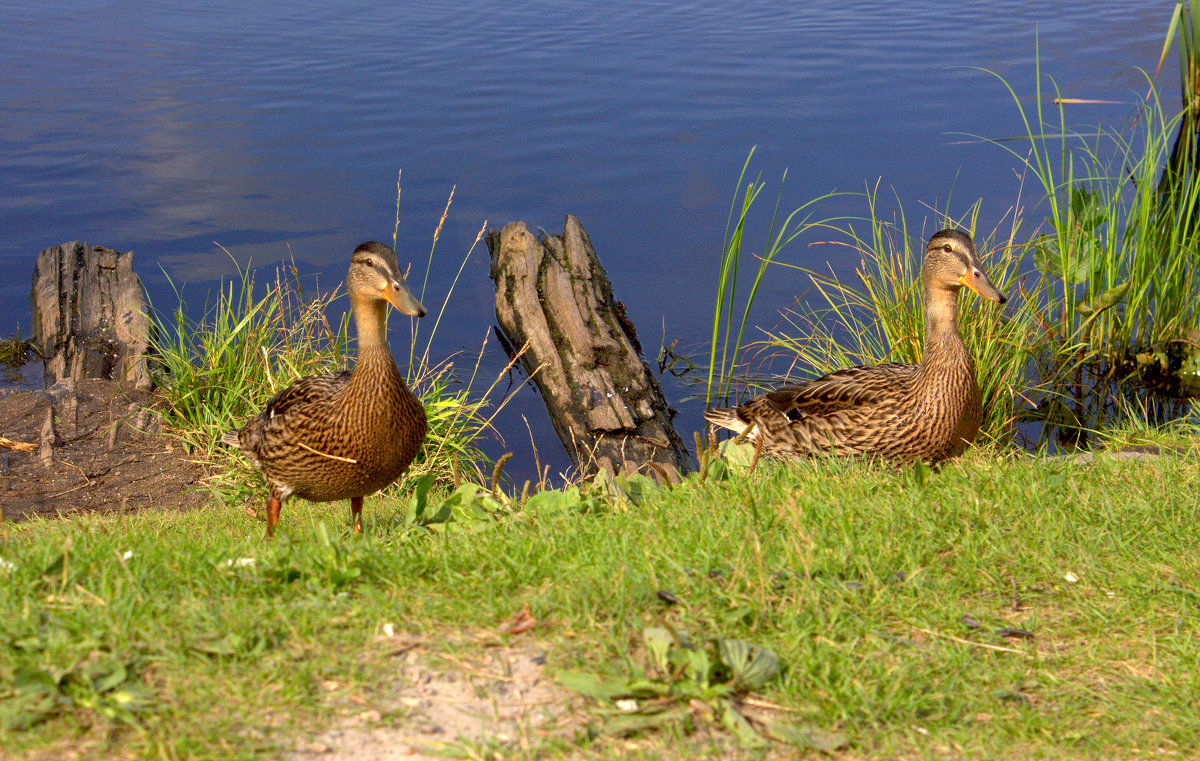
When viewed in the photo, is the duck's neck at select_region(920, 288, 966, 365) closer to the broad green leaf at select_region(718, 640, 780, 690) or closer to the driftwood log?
the driftwood log

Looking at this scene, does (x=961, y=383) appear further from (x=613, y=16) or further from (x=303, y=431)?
(x=613, y=16)

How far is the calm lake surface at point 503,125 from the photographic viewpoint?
36.1 feet

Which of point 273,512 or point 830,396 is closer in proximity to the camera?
point 273,512

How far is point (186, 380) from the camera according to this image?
761 cm

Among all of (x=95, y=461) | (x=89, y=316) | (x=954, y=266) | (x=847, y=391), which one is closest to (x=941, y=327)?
(x=954, y=266)

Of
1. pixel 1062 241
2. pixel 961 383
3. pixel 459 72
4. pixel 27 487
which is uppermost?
pixel 459 72

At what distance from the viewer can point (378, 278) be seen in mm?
5266

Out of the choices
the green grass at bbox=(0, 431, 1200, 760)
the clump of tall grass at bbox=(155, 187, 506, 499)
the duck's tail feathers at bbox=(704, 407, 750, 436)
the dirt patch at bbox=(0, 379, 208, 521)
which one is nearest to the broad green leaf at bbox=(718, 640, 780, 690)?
the green grass at bbox=(0, 431, 1200, 760)

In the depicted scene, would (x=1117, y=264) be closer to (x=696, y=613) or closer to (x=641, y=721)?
(x=696, y=613)

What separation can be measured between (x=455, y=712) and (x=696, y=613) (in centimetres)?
83

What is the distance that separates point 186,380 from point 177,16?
1354cm

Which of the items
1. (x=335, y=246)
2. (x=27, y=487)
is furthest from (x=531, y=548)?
(x=335, y=246)

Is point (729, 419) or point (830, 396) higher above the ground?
point (830, 396)

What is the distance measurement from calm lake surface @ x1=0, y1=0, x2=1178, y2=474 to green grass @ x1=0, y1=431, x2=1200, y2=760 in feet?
14.2
